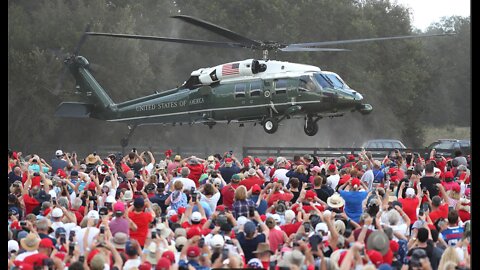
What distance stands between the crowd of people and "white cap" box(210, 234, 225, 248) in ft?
0.13

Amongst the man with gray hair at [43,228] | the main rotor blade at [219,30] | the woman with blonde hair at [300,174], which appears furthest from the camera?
the main rotor blade at [219,30]

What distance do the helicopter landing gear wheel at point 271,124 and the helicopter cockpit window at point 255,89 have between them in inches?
35.0

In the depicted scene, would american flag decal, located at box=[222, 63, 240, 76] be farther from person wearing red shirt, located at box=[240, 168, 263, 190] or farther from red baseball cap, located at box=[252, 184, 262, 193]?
red baseball cap, located at box=[252, 184, 262, 193]

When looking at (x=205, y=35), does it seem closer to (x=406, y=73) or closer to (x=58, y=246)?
(x=406, y=73)

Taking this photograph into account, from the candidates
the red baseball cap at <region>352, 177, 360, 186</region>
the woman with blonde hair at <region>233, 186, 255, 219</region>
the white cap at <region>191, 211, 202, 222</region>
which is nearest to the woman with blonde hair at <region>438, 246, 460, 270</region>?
the white cap at <region>191, 211, 202, 222</region>

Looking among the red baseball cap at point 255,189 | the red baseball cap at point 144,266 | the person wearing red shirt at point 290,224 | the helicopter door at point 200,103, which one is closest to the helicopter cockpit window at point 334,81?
the helicopter door at point 200,103

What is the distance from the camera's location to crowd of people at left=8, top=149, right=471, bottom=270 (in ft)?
34.7

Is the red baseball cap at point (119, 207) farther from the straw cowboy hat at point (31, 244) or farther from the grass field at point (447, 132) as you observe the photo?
the grass field at point (447, 132)

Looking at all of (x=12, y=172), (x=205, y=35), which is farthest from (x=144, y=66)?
(x=12, y=172)

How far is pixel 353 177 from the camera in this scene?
58.0ft

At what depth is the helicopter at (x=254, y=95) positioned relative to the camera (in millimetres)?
30422

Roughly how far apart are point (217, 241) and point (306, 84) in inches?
781

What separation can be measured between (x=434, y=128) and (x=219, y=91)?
48.0 metres

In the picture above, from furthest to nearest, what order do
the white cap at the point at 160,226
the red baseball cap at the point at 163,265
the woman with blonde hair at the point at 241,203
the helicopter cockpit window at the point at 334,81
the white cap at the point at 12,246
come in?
1. the helicopter cockpit window at the point at 334,81
2. the woman with blonde hair at the point at 241,203
3. the white cap at the point at 160,226
4. the white cap at the point at 12,246
5. the red baseball cap at the point at 163,265
